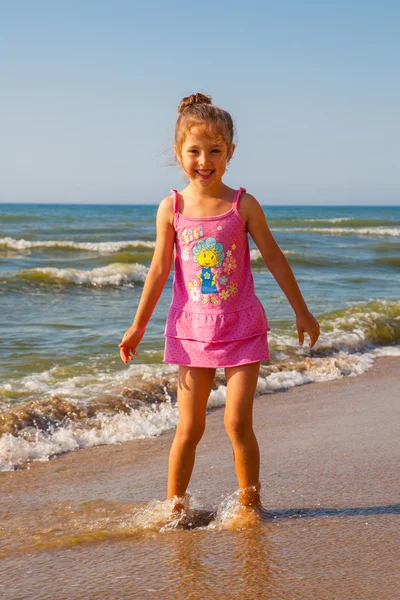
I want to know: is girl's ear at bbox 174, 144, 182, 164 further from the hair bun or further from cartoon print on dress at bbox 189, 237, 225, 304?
cartoon print on dress at bbox 189, 237, 225, 304

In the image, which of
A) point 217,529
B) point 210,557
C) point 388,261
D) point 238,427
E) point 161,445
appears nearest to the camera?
point 210,557

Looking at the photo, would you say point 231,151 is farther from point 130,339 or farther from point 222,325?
point 130,339

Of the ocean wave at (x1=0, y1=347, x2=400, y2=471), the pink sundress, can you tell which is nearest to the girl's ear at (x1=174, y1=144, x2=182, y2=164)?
the pink sundress

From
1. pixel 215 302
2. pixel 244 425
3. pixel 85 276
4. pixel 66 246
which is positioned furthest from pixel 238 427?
pixel 66 246

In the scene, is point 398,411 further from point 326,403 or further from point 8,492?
point 8,492

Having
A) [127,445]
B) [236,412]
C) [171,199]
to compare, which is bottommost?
[127,445]

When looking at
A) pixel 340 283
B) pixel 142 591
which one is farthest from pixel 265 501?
pixel 340 283

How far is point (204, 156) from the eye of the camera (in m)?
3.07

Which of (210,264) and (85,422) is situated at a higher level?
(210,264)

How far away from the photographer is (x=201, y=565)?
248 centimetres

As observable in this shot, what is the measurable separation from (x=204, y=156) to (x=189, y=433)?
3.55 ft

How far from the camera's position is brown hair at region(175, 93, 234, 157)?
10.0 feet

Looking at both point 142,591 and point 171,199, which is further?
point 171,199

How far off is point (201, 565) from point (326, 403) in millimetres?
3063
